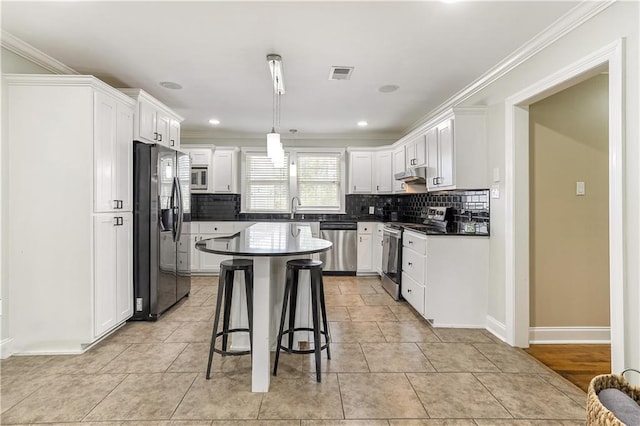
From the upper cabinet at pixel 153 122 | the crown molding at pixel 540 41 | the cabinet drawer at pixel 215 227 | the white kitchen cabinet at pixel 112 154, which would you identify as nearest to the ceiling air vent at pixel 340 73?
the crown molding at pixel 540 41

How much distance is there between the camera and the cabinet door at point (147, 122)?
11.0 feet

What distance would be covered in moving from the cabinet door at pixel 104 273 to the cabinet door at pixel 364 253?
3.60 metres

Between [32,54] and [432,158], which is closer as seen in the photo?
[32,54]

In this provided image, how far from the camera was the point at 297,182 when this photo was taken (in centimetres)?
604

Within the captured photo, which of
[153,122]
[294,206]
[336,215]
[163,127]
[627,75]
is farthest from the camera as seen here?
[336,215]

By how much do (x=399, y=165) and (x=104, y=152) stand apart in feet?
12.5

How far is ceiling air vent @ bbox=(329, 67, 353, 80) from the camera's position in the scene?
313 centimetres

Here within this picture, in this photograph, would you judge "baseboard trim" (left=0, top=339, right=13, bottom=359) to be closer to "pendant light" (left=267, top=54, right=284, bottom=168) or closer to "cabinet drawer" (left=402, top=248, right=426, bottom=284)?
"pendant light" (left=267, top=54, right=284, bottom=168)

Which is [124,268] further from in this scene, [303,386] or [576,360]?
[576,360]

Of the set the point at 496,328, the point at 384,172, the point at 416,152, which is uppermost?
the point at 416,152

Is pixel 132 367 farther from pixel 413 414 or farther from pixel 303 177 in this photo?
pixel 303 177

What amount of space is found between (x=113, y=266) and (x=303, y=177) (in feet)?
11.9

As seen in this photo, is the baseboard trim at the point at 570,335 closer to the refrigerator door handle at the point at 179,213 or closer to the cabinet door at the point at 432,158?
the cabinet door at the point at 432,158

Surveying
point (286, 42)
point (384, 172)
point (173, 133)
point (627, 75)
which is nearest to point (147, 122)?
point (173, 133)
